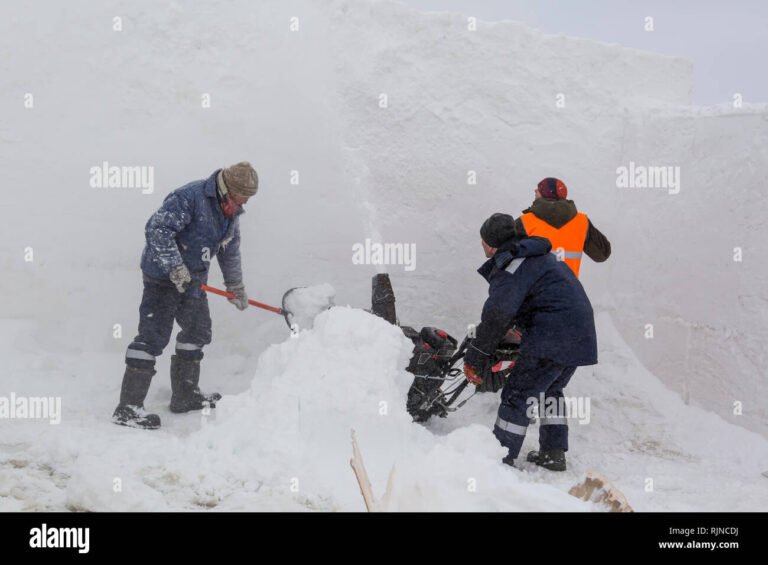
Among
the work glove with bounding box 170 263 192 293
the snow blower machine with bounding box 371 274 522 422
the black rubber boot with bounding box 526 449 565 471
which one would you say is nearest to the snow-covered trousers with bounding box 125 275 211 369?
the work glove with bounding box 170 263 192 293

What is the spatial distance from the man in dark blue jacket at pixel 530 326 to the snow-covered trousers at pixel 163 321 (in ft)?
5.97

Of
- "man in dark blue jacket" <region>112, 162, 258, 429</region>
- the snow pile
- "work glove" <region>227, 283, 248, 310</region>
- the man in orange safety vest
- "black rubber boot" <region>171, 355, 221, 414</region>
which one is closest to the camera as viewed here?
the snow pile

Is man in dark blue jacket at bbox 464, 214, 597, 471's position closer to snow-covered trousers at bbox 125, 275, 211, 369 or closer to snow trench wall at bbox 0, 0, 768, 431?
snow trench wall at bbox 0, 0, 768, 431

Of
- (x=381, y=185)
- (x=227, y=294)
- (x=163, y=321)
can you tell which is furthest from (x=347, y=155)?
(x=163, y=321)

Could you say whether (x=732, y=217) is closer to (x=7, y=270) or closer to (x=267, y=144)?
(x=267, y=144)

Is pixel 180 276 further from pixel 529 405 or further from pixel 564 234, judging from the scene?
pixel 564 234

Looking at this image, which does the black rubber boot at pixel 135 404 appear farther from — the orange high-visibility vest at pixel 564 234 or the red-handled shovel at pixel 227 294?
the orange high-visibility vest at pixel 564 234

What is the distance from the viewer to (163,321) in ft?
15.0

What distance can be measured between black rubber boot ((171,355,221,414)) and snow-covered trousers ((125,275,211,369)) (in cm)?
6

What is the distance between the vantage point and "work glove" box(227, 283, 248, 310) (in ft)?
16.4

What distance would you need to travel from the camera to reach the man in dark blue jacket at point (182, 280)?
14.4ft

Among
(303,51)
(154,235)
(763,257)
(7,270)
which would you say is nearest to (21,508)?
(154,235)

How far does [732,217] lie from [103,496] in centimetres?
444

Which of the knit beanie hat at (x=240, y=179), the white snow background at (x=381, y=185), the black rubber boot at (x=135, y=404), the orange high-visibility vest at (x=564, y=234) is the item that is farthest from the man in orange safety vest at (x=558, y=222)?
the black rubber boot at (x=135, y=404)
